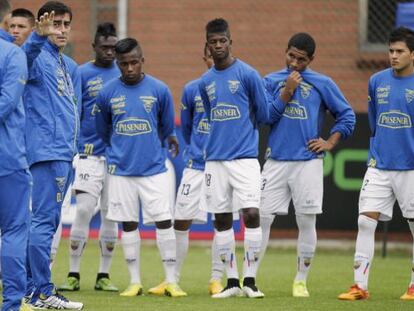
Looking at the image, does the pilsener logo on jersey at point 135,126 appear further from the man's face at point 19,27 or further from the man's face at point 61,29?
the man's face at point 61,29

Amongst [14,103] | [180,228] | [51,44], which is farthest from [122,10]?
[14,103]

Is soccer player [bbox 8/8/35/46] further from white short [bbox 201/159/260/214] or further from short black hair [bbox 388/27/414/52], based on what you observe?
short black hair [bbox 388/27/414/52]

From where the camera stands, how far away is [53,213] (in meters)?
9.47

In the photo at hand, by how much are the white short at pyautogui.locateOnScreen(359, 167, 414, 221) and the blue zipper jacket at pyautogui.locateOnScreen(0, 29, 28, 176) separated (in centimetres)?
370

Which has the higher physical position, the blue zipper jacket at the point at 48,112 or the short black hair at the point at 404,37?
the short black hair at the point at 404,37

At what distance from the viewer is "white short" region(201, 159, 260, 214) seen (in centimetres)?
1063

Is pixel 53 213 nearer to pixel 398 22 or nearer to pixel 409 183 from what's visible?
pixel 409 183

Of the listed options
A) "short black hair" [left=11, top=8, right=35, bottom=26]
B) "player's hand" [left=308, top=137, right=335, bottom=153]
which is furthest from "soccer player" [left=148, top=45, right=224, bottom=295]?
"short black hair" [left=11, top=8, right=35, bottom=26]

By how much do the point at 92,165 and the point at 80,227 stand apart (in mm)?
634

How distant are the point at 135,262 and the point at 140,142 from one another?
114 cm

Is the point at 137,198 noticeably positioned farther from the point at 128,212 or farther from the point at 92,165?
the point at 92,165

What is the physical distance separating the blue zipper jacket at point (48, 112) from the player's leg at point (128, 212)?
1.46m

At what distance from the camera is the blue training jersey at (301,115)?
11.0 metres

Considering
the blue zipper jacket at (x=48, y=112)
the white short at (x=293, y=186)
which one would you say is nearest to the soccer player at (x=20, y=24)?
the blue zipper jacket at (x=48, y=112)
